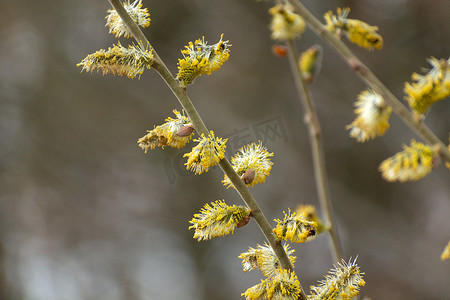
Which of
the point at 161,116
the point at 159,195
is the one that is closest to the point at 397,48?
the point at 161,116

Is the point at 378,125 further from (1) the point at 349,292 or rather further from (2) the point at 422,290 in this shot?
(2) the point at 422,290

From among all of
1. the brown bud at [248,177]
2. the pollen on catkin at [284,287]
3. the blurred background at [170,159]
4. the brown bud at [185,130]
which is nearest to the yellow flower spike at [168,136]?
the brown bud at [185,130]

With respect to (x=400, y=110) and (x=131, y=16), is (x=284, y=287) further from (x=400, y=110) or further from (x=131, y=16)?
(x=131, y=16)

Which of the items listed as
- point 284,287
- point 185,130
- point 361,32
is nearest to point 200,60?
point 185,130

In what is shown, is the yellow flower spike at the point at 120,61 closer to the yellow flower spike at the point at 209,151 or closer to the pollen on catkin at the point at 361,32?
the yellow flower spike at the point at 209,151

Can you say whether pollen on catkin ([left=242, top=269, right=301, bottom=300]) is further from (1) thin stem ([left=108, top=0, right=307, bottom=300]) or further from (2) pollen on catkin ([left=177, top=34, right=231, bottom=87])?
(2) pollen on catkin ([left=177, top=34, right=231, bottom=87])

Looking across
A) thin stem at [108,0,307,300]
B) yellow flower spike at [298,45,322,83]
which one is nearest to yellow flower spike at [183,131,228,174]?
thin stem at [108,0,307,300]
